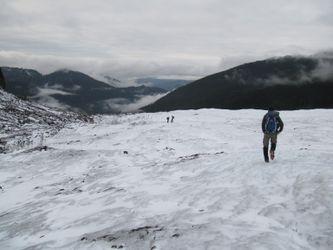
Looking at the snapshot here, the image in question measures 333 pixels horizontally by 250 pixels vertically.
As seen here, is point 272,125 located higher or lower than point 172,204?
higher

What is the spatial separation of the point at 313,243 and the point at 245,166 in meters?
8.11

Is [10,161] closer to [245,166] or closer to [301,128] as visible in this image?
[245,166]

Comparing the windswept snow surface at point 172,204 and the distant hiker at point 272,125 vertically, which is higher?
the distant hiker at point 272,125

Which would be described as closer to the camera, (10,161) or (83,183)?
(83,183)

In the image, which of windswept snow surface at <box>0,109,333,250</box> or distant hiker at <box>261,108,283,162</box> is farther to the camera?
distant hiker at <box>261,108,283,162</box>

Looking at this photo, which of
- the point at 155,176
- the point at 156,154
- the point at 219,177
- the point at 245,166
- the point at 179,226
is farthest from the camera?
the point at 156,154

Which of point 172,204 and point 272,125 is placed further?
point 272,125

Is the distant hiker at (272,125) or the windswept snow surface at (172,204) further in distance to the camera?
the distant hiker at (272,125)

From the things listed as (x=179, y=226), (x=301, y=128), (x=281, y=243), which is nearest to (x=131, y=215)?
(x=179, y=226)

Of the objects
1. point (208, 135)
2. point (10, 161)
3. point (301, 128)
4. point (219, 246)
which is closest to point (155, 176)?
point (219, 246)

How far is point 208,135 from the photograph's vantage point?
3900 cm

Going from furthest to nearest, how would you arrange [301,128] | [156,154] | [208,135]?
[301,128] → [208,135] → [156,154]

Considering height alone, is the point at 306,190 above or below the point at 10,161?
above

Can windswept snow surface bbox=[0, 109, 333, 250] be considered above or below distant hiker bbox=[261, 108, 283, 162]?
below
